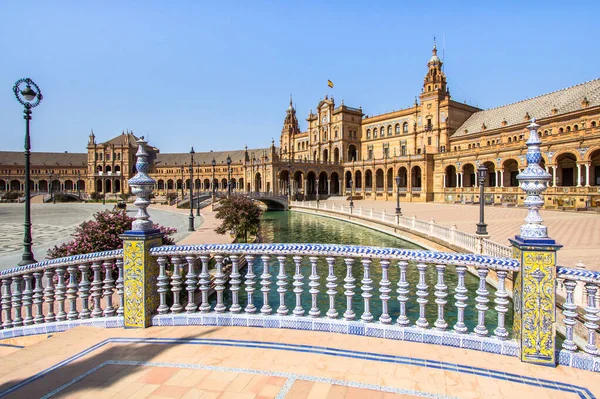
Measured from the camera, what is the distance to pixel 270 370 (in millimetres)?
3512

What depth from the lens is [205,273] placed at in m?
4.77

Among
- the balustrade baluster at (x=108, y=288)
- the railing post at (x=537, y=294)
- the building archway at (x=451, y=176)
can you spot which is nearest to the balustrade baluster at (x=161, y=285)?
the balustrade baluster at (x=108, y=288)

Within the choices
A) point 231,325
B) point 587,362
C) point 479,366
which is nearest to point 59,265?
point 231,325

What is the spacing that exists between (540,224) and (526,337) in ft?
3.92

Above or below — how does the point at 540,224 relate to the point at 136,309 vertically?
above

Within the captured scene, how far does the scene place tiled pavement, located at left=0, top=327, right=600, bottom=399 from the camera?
3152 mm

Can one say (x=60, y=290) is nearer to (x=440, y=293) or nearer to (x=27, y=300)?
(x=27, y=300)

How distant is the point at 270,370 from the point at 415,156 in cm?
5309

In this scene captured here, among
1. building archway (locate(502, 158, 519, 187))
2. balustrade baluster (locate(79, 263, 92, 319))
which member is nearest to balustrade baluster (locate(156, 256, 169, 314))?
balustrade baluster (locate(79, 263, 92, 319))

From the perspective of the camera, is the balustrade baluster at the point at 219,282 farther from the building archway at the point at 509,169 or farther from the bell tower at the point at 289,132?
the bell tower at the point at 289,132

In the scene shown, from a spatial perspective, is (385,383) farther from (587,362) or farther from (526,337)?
(587,362)

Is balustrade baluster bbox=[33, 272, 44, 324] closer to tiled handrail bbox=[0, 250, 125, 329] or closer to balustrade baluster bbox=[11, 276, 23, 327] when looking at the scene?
tiled handrail bbox=[0, 250, 125, 329]

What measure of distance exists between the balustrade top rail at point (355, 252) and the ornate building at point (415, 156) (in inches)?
1361

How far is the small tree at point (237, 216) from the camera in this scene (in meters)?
18.7
